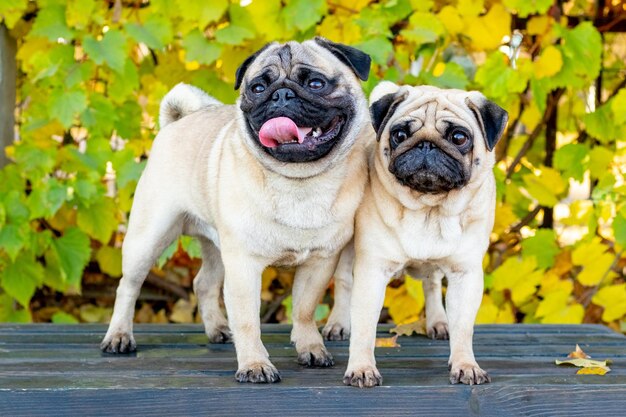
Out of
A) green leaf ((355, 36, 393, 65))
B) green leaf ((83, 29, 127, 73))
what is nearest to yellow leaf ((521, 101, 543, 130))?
green leaf ((355, 36, 393, 65))

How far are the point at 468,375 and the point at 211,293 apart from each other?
52.6 inches

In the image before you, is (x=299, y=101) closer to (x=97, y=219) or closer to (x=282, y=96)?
(x=282, y=96)

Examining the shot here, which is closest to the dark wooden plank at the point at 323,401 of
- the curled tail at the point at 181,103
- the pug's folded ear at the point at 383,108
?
the pug's folded ear at the point at 383,108

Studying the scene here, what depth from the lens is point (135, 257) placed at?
3.77 m

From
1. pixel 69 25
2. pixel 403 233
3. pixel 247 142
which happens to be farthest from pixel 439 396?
pixel 69 25

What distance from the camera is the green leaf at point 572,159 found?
5.36 meters

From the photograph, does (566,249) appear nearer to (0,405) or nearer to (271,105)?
(271,105)

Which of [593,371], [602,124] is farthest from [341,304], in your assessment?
[602,124]

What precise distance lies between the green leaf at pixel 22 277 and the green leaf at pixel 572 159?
9.50 ft

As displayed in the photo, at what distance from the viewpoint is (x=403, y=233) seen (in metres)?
3.19

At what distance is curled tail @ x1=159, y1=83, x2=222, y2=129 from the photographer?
4.09m

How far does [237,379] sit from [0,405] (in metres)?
0.73

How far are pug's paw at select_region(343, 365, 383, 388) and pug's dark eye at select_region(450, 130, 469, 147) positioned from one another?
77 cm

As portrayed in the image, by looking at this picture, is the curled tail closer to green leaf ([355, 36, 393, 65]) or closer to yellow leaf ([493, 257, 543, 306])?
green leaf ([355, 36, 393, 65])
